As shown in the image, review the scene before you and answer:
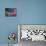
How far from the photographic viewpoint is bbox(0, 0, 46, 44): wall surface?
303cm

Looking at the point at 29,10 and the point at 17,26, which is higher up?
the point at 29,10

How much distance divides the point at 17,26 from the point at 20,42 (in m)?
0.40

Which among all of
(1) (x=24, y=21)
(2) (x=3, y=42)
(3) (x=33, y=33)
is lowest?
(2) (x=3, y=42)

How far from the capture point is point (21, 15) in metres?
3.05

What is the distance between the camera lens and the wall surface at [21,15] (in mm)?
3027

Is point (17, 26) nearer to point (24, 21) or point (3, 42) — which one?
point (24, 21)

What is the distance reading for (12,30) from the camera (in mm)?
3047

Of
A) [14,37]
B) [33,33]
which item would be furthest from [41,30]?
[14,37]

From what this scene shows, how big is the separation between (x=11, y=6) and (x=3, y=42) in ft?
3.02

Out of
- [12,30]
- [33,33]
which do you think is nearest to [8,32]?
[12,30]

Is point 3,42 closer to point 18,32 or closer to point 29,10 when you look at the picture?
point 18,32

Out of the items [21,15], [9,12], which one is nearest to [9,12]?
[9,12]

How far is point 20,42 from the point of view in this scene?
2977 millimetres

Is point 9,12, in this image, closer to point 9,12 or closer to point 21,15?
point 9,12
